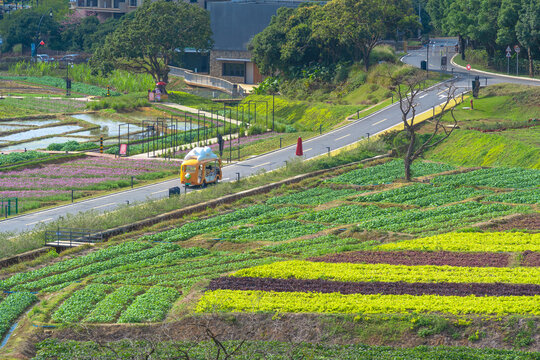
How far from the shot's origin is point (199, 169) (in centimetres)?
5806

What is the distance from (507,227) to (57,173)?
1444 inches

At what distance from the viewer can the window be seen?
124 metres

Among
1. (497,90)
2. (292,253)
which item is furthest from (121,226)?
(497,90)

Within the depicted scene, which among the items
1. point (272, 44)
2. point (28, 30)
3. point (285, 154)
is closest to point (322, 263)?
point (285, 154)

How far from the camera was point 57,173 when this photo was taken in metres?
65.7

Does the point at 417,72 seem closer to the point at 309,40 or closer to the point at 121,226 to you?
the point at 309,40

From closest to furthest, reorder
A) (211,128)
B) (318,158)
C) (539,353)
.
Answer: (539,353), (318,158), (211,128)

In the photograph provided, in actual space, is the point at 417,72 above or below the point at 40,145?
above

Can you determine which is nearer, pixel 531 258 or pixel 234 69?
pixel 531 258

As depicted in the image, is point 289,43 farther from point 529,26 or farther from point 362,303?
point 362,303

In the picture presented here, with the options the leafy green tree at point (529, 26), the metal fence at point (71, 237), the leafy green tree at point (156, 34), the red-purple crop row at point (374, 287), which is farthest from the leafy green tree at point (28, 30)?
the red-purple crop row at point (374, 287)

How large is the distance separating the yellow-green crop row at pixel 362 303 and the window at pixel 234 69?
9321 cm

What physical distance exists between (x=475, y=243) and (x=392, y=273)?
6.78m

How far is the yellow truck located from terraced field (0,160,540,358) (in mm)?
6007
